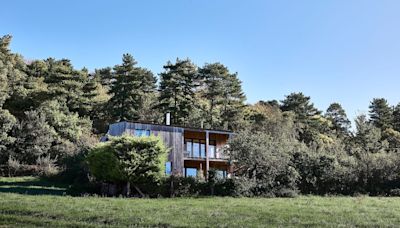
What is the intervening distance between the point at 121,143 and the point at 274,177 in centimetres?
954

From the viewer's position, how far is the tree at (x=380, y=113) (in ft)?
187

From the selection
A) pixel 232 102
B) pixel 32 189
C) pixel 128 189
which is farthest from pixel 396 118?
pixel 32 189

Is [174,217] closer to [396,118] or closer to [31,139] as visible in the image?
[31,139]

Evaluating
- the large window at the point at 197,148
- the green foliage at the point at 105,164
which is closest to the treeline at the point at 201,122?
the large window at the point at 197,148

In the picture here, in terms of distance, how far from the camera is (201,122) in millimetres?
44906

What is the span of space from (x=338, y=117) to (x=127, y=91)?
101ft

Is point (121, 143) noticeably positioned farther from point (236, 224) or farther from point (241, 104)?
point (241, 104)

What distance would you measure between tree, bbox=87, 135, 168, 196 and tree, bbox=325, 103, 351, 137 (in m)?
40.7

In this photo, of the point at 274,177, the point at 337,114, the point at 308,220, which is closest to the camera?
the point at 308,220

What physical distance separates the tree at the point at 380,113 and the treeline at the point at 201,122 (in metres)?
0.13

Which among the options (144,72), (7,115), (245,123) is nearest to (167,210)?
(7,115)

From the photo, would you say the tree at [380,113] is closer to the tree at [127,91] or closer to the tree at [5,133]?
the tree at [127,91]

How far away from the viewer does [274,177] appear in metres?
26.6

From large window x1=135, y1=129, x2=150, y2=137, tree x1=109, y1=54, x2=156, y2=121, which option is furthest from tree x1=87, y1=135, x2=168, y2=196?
tree x1=109, y1=54, x2=156, y2=121
